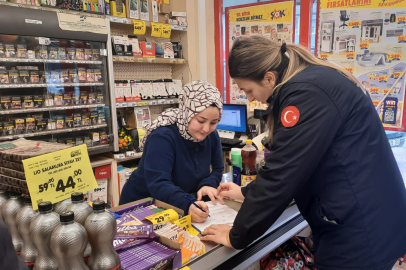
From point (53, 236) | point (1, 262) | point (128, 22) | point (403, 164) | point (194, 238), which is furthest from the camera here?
point (128, 22)

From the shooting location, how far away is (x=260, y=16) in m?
4.73

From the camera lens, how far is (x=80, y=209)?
104cm

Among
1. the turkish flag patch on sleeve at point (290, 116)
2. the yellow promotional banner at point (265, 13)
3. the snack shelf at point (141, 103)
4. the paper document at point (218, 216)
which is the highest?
the yellow promotional banner at point (265, 13)

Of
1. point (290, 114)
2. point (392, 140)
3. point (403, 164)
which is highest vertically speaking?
point (290, 114)

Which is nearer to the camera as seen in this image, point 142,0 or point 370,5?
point 370,5

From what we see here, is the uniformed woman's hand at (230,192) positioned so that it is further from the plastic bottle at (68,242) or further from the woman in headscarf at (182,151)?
the plastic bottle at (68,242)

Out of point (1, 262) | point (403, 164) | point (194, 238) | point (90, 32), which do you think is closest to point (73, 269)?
point (1, 262)

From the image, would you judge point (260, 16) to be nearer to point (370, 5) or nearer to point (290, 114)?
point (370, 5)

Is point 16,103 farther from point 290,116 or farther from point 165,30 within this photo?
point 290,116

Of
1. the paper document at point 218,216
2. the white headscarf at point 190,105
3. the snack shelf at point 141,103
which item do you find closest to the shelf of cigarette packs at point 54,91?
the snack shelf at point 141,103

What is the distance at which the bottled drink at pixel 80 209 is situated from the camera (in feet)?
3.36

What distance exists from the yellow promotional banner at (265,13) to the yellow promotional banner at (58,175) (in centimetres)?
404

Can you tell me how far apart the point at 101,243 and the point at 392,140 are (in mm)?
3736

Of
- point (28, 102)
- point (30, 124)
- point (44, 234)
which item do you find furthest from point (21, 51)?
point (44, 234)
